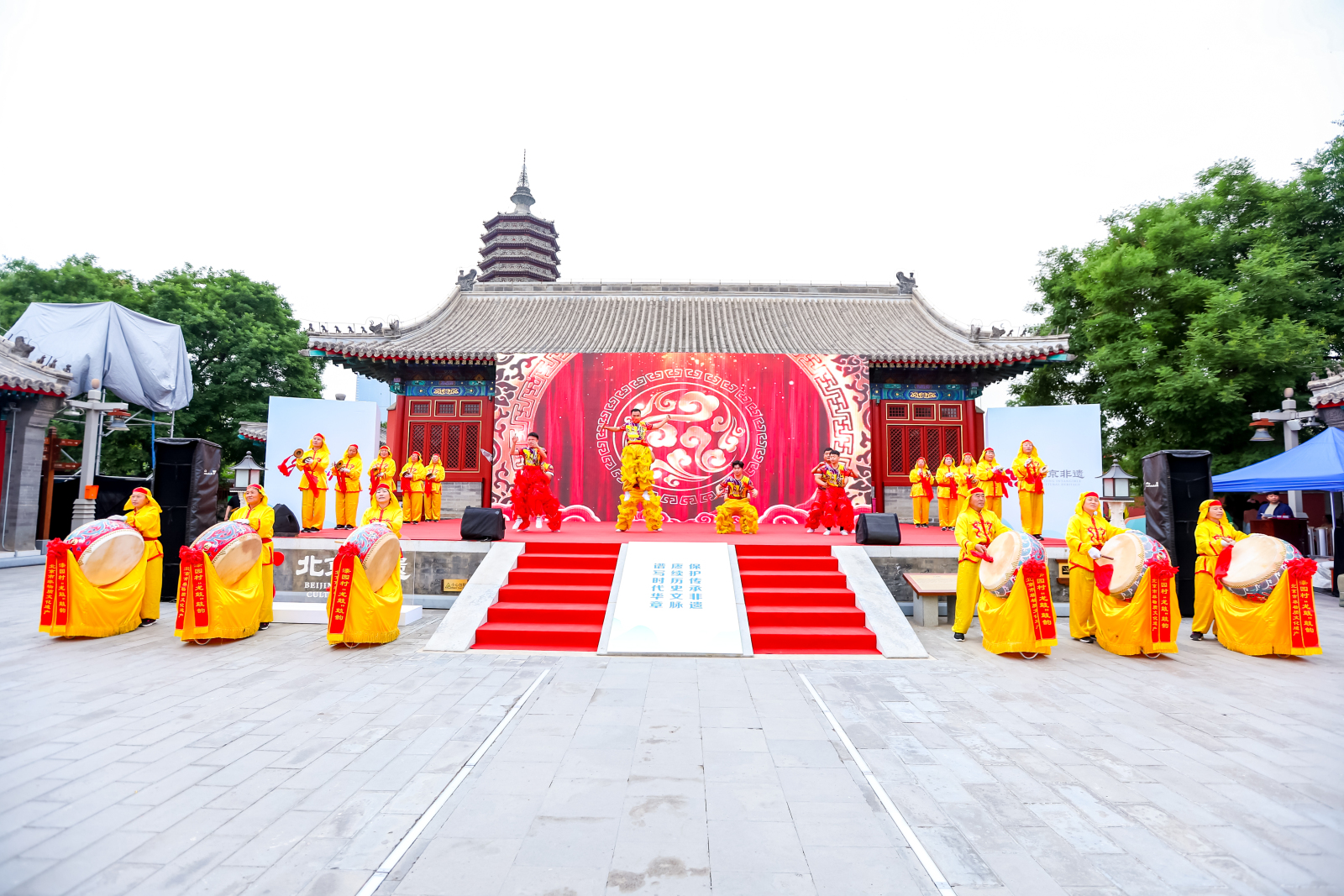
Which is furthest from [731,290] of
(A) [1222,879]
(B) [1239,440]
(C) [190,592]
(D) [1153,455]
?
(A) [1222,879]

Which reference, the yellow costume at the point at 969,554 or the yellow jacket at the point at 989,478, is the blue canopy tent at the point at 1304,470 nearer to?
the yellow jacket at the point at 989,478

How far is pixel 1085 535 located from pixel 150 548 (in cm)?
932

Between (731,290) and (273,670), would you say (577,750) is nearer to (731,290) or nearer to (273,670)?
(273,670)

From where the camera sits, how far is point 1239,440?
12.8 metres

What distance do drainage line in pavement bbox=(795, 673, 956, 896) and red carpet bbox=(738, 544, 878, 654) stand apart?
5.83 feet

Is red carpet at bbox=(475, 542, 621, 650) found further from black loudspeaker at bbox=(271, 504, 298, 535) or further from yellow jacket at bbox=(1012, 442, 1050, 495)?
yellow jacket at bbox=(1012, 442, 1050, 495)

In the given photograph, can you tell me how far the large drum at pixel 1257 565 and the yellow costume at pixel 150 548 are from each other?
34.7 feet

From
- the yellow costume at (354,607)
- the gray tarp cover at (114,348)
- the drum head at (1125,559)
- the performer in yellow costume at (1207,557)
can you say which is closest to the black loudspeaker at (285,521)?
the yellow costume at (354,607)

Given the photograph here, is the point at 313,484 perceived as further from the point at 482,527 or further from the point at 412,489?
the point at 482,527

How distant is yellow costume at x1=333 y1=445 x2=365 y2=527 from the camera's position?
9.48 meters

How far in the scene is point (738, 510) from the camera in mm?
8984

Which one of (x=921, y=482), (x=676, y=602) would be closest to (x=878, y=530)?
(x=676, y=602)

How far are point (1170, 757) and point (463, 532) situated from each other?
687 cm

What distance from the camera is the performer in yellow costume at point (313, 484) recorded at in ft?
30.8
